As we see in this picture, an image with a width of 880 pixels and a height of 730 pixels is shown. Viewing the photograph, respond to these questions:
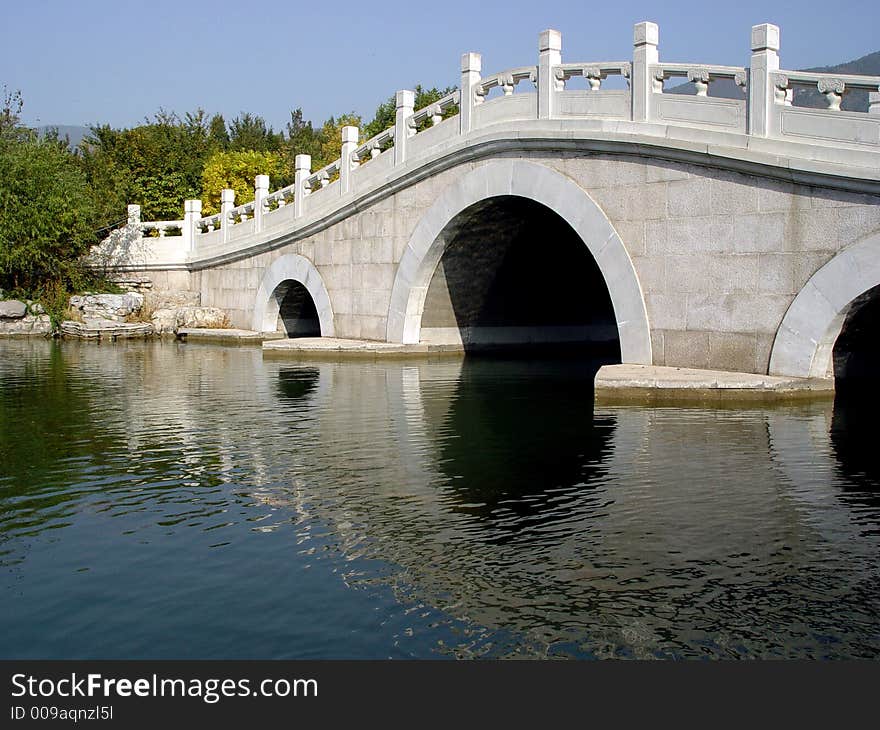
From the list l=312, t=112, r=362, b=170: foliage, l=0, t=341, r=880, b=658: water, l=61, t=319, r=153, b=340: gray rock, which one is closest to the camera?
l=0, t=341, r=880, b=658: water

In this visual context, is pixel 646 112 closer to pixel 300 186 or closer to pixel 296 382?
pixel 296 382

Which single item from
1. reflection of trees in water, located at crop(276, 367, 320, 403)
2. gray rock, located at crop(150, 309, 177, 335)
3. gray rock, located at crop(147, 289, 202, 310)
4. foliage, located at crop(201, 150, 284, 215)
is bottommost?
reflection of trees in water, located at crop(276, 367, 320, 403)

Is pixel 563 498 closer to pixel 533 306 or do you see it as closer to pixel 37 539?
pixel 37 539

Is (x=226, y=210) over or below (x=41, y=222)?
over

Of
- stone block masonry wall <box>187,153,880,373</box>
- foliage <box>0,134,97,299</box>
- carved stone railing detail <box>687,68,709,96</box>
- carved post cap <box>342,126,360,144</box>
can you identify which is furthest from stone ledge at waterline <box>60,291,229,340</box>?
carved stone railing detail <box>687,68,709,96</box>

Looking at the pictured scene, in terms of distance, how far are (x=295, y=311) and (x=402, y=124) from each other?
23.9ft

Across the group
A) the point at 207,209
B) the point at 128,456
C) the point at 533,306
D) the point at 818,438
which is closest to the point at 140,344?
the point at 533,306

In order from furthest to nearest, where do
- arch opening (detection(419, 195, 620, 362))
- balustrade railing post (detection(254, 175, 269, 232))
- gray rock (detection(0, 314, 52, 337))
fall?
gray rock (detection(0, 314, 52, 337)), balustrade railing post (detection(254, 175, 269, 232)), arch opening (detection(419, 195, 620, 362))

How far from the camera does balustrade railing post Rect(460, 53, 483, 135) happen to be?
1691 cm

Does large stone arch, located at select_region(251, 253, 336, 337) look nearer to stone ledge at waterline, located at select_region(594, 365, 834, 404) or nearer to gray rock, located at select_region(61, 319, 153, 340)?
gray rock, located at select_region(61, 319, 153, 340)

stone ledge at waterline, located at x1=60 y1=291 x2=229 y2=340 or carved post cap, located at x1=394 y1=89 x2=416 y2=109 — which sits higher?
carved post cap, located at x1=394 y1=89 x2=416 y2=109

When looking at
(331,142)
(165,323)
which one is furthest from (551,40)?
(331,142)

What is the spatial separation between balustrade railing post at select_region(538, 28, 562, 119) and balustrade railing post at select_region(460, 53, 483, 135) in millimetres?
1927

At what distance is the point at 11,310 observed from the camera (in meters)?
25.8
